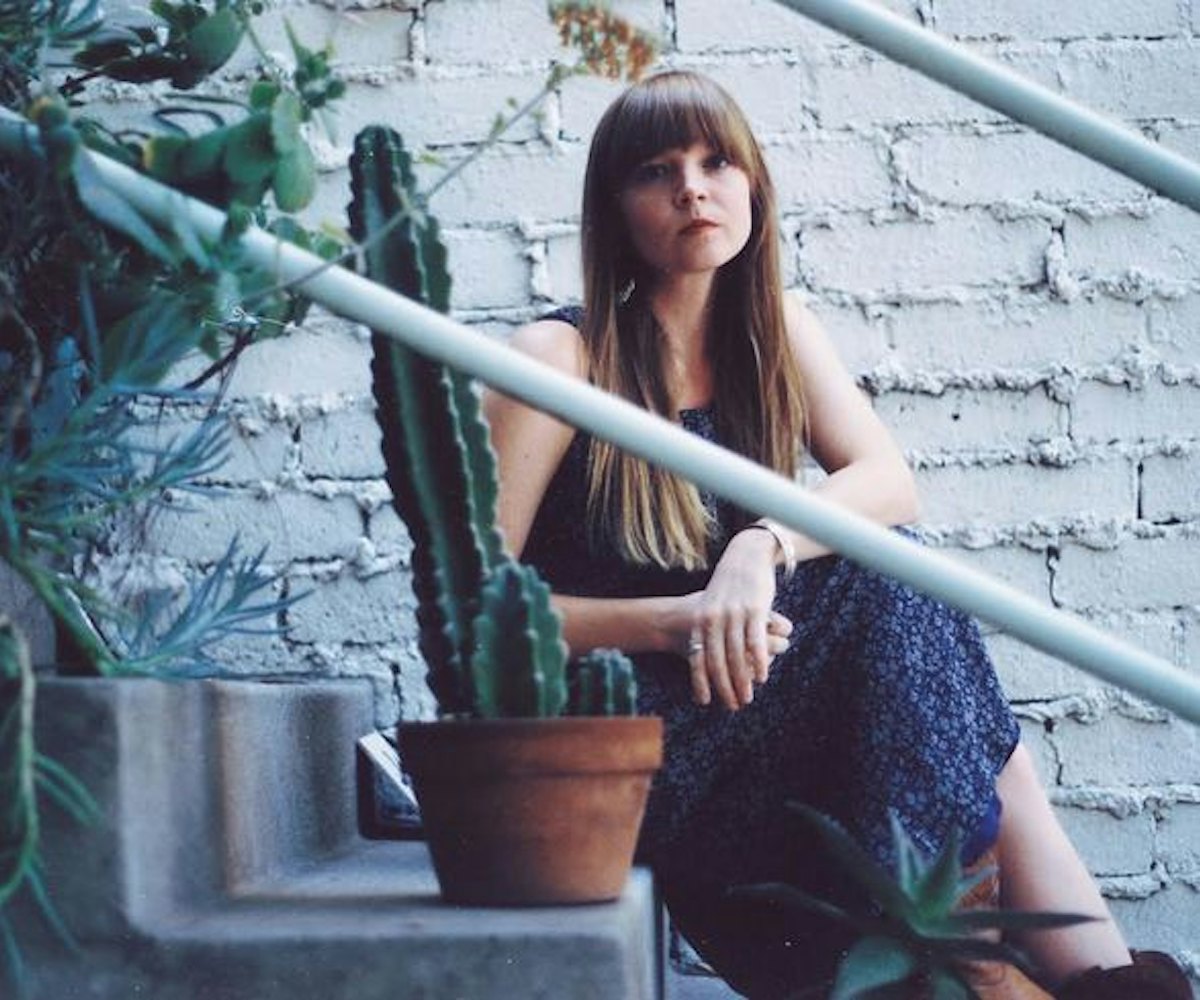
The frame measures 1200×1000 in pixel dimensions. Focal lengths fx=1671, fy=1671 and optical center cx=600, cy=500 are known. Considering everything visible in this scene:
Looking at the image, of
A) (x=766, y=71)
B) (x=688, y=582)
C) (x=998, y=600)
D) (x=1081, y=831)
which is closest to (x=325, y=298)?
(x=998, y=600)

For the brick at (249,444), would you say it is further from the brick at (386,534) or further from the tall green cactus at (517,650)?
the tall green cactus at (517,650)

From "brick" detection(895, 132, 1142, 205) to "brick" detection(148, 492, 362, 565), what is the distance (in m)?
0.80

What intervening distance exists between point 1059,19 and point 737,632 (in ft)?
3.45

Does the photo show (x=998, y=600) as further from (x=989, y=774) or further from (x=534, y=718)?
(x=989, y=774)

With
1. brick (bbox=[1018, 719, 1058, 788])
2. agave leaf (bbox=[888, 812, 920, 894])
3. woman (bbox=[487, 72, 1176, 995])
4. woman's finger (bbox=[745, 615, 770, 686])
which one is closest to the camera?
agave leaf (bbox=[888, 812, 920, 894])

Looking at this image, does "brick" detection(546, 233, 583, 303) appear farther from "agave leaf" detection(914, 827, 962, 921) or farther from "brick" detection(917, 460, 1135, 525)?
"agave leaf" detection(914, 827, 962, 921)

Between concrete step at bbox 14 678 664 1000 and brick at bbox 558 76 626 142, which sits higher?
brick at bbox 558 76 626 142

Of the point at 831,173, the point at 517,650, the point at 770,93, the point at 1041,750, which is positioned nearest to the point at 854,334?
the point at 831,173

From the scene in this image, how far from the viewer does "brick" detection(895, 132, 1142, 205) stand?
6.61ft

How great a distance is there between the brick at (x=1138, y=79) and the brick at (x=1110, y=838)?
0.84 m

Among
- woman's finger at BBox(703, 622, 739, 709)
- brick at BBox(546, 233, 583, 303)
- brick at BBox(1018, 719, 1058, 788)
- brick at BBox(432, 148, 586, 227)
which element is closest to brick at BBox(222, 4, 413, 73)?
brick at BBox(432, 148, 586, 227)

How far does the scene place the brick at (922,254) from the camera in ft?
6.57

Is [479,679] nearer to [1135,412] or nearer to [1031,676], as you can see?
[1031,676]

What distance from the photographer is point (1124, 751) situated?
1948 mm
